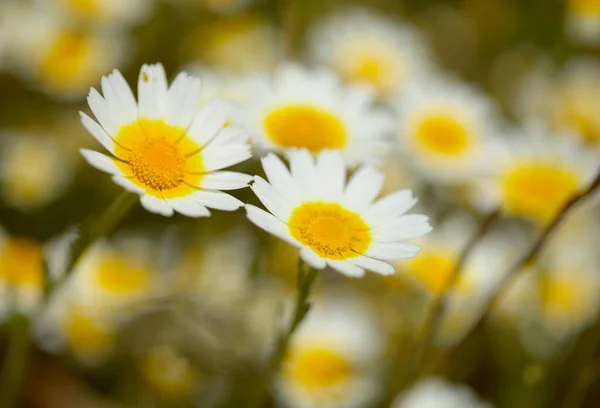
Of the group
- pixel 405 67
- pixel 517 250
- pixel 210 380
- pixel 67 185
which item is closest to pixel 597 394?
pixel 517 250

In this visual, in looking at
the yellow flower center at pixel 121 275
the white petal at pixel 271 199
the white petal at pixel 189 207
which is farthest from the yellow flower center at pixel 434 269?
the white petal at pixel 189 207

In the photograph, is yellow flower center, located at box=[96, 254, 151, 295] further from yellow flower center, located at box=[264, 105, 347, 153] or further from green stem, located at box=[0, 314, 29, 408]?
yellow flower center, located at box=[264, 105, 347, 153]

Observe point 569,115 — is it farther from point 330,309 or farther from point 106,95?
point 106,95

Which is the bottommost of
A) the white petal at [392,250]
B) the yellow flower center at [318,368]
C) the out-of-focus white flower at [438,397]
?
the yellow flower center at [318,368]

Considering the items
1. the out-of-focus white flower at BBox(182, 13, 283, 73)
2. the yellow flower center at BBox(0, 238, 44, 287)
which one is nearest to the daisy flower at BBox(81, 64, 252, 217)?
the yellow flower center at BBox(0, 238, 44, 287)

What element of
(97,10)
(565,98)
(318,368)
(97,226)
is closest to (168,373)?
(318,368)

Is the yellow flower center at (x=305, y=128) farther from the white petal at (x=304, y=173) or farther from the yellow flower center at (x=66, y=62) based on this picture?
the yellow flower center at (x=66, y=62)
